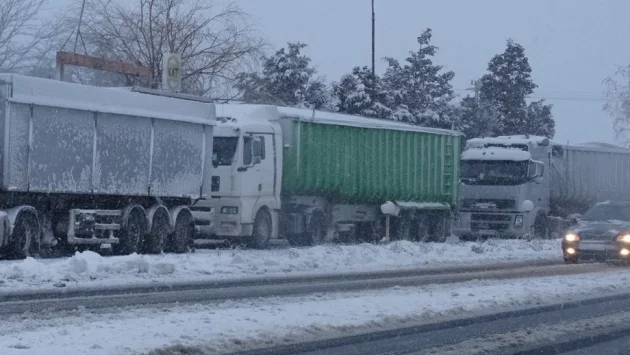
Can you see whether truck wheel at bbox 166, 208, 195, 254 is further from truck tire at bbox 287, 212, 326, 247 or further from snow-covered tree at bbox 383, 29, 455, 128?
snow-covered tree at bbox 383, 29, 455, 128

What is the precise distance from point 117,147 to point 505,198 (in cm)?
1583

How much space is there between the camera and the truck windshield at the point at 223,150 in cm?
2897

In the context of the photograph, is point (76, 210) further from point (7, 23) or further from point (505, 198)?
point (7, 23)

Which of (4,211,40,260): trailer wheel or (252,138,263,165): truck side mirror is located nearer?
(4,211,40,260): trailer wheel

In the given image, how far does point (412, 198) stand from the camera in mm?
35688

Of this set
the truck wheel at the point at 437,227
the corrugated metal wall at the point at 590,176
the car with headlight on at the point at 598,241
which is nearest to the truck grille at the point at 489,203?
the truck wheel at the point at 437,227

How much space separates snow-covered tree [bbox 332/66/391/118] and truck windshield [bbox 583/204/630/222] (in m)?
31.0

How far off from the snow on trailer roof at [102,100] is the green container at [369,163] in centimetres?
350

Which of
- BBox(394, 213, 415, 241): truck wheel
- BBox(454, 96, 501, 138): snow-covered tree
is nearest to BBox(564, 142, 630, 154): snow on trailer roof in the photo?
BBox(394, 213, 415, 241): truck wheel

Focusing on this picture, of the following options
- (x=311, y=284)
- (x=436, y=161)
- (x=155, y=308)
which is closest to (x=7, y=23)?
(x=436, y=161)

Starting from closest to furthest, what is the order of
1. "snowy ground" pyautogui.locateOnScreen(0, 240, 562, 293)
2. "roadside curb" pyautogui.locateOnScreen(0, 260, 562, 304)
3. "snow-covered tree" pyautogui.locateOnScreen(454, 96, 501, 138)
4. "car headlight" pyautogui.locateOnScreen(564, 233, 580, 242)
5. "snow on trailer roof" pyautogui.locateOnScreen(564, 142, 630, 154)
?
"roadside curb" pyautogui.locateOnScreen(0, 260, 562, 304) < "snowy ground" pyautogui.locateOnScreen(0, 240, 562, 293) < "car headlight" pyautogui.locateOnScreen(564, 233, 580, 242) < "snow on trailer roof" pyautogui.locateOnScreen(564, 142, 630, 154) < "snow-covered tree" pyautogui.locateOnScreen(454, 96, 501, 138)

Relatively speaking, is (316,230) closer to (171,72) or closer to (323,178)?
(323,178)

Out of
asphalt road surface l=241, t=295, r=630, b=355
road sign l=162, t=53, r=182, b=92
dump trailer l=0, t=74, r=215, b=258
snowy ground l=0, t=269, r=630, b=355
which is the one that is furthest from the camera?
road sign l=162, t=53, r=182, b=92

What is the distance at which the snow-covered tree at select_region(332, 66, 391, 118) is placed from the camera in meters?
60.5
